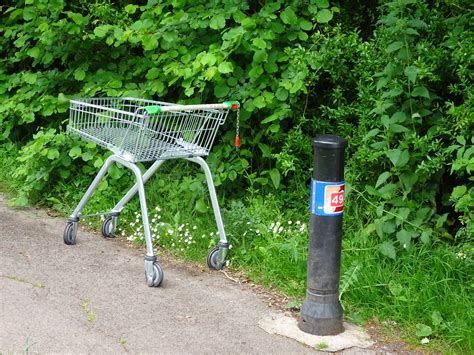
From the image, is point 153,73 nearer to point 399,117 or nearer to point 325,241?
point 399,117

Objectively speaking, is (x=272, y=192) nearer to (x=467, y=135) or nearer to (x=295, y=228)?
(x=295, y=228)

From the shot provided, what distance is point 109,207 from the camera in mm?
5957

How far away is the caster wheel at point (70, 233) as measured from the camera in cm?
Answer: 533

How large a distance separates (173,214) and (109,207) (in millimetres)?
697

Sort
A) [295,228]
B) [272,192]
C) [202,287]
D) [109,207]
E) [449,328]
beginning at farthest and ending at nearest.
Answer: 1. [109,207]
2. [272,192]
3. [295,228]
4. [202,287]
5. [449,328]

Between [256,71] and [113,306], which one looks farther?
[256,71]

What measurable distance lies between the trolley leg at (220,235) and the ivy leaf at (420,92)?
1.50m

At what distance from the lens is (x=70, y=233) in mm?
5336

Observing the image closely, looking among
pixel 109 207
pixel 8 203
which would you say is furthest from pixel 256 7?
pixel 8 203

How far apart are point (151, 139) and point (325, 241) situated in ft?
5.50

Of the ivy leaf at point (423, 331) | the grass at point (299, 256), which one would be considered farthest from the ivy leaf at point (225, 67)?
the ivy leaf at point (423, 331)

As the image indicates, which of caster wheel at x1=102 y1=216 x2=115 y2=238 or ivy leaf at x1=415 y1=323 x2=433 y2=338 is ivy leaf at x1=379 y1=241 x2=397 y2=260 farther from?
caster wheel at x1=102 y1=216 x2=115 y2=238

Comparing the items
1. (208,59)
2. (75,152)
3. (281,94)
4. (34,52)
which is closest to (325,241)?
(281,94)

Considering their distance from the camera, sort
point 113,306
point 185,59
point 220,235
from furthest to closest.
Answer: point 185,59
point 220,235
point 113,306
